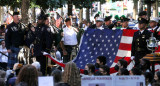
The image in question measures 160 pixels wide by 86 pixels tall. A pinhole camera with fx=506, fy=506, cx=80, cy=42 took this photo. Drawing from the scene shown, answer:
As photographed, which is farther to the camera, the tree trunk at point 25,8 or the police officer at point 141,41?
the tree trunk at point 25,8

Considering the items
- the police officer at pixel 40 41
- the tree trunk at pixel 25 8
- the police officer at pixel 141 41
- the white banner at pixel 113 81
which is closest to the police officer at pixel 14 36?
the police officer at pixel 40 41

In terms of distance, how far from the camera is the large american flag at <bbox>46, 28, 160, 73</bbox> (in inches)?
546

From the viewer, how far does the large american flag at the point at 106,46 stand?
13.9 meters

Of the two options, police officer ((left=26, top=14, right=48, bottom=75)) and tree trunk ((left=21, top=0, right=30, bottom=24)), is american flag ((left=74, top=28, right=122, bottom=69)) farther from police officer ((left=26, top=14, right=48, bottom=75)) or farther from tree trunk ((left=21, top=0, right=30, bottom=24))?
tree trunk ((left=21, top=0, right=30, bottom=24))

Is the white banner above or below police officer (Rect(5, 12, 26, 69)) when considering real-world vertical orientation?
below

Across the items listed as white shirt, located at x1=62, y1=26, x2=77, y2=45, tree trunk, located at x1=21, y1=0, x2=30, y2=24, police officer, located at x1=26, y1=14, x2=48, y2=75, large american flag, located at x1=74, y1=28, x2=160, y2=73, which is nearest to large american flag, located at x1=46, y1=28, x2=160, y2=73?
large american flag, located at x1=74, y1=28, x2=160, y2=73

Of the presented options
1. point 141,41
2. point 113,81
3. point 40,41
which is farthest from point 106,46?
point 113,81

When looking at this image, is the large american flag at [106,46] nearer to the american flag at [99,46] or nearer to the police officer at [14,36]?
the american flag at [99,46]

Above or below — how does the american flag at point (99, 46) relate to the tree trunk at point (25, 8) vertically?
below

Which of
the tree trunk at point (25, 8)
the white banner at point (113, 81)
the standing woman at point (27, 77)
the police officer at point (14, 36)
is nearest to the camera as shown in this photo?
the white banner at point (113, 81)

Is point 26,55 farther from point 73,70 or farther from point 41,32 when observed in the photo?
point 73,70

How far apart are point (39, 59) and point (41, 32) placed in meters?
0.75

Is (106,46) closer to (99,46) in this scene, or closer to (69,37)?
(99,46)

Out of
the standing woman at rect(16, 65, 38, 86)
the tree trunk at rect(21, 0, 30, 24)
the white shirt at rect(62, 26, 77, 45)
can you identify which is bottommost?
the standing woman at rect(16, 65, 38, 86)
